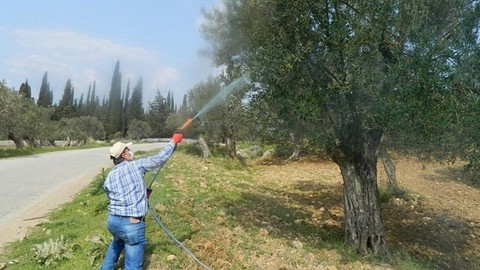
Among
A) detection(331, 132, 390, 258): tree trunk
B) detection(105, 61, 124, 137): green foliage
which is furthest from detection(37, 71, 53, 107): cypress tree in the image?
detection(331, 132, 390, 258): tree trunk

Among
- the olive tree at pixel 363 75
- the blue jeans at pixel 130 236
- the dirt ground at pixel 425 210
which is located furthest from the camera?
the dirt ground at pixel 425 210

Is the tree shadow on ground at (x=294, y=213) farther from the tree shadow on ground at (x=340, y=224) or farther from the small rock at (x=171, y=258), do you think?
the small rock at (x=171, y=258)

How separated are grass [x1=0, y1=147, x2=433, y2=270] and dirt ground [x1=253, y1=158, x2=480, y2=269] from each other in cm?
137

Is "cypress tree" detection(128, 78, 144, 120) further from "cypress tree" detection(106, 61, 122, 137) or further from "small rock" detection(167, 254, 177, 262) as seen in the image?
"small rock" detection(167, 254, 177, 262)

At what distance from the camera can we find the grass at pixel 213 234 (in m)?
6.86

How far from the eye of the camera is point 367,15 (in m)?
6.99

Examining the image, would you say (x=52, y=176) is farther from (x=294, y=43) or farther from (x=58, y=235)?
(x=294, y=43)

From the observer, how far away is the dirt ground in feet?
31.8

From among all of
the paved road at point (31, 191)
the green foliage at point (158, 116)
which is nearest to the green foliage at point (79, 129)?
the green foliage at point (158, 116)

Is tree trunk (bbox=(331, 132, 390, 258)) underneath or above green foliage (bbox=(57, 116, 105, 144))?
underneath

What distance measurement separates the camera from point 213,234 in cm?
805

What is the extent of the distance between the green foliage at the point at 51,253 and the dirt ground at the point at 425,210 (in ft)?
21.9

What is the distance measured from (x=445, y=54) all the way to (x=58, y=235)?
813 centimetres

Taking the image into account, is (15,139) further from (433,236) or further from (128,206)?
(433,236)
